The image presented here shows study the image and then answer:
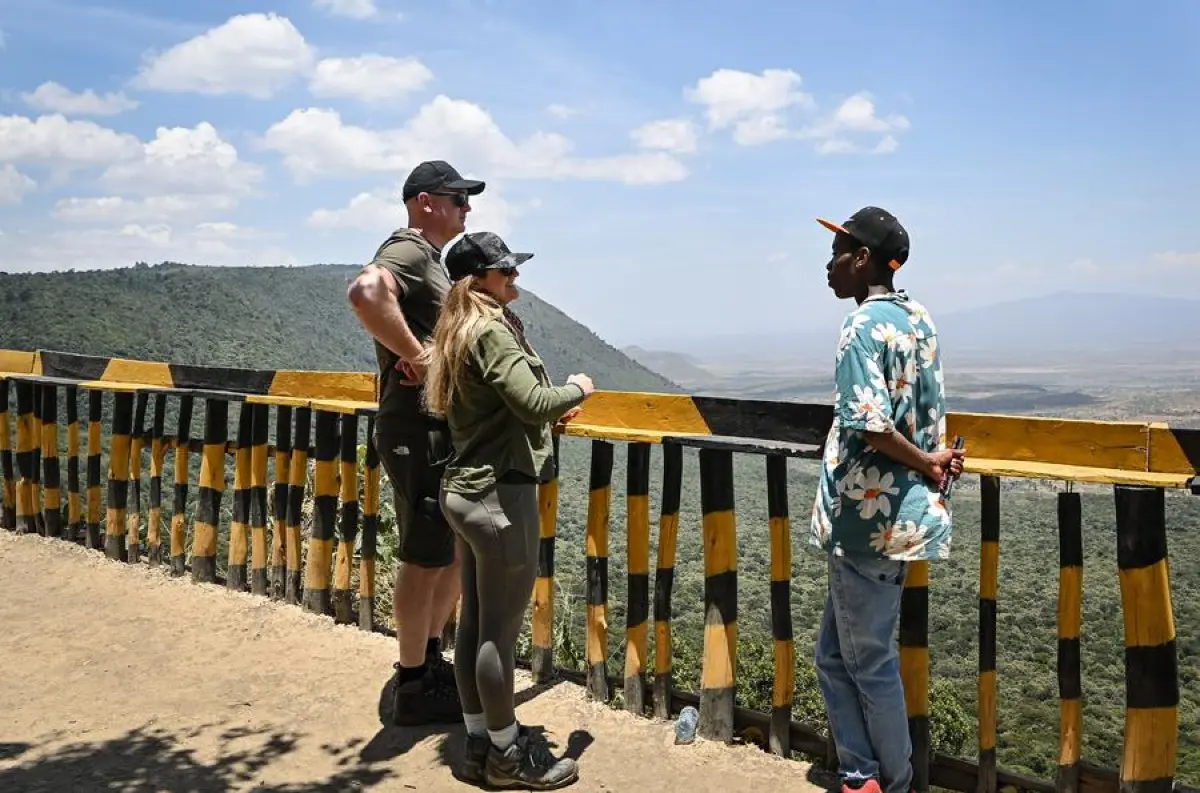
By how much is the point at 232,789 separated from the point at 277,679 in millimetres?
1072

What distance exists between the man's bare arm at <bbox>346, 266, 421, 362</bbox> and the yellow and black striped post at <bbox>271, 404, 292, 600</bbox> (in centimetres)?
211

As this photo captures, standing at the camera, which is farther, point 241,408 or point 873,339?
point 241,408

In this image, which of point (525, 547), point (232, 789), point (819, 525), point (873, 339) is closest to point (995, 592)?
point (819, 525)

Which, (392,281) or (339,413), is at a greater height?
(392,281)

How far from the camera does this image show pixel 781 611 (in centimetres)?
385

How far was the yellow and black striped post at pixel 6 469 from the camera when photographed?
7.28 meters

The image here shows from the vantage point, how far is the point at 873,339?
113 inches

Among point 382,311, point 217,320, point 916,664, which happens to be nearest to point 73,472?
point 382,311

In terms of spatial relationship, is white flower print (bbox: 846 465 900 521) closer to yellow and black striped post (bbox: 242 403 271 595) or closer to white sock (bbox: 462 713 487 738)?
white sock (bbox: 462 713 487 738)

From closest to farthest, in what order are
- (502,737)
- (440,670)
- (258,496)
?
(502,737)
(440,670)
(258,496)

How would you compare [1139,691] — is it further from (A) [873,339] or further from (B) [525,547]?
(B) [525,547]

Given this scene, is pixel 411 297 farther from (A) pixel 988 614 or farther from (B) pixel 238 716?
(A) pixel 988 614

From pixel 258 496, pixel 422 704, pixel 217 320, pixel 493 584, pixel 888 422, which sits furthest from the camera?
pixel 217 320

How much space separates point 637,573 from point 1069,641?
1.70 m
